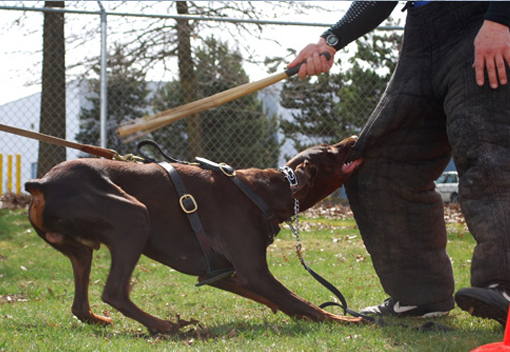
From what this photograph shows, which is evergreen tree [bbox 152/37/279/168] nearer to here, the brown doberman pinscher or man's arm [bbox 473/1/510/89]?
the brown doberman pinscher

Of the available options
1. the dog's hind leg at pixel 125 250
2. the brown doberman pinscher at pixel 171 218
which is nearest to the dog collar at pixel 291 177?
the brown doberman pinscher at pixel 171 218

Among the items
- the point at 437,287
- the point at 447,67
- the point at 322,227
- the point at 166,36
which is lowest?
the point at 322,227

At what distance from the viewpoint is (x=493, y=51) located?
8.17 feet

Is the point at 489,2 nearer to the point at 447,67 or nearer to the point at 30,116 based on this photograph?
the point at 447,67

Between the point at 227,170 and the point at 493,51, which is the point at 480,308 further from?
the point at 227,170

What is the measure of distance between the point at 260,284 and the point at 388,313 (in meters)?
0.82

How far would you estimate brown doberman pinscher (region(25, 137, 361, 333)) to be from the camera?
3.05m

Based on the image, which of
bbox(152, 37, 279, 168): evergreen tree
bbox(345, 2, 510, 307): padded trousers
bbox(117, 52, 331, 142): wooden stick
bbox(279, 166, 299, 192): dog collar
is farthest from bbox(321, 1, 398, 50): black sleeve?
bbox(152, 37, 279, 168): evergreen tree

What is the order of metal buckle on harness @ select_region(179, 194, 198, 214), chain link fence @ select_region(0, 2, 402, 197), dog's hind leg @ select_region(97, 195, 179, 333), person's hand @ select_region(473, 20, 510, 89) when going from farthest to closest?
1. chain link fence @ select_region(0, 2, 402, 197)
2. metal buckle on harness @ select_region(179, 194, 198, 214)
3. dog's hind leg @ select_region(97, 195, 179, 333)
4. person's hand @ select_region(473, 20, 510, 89)

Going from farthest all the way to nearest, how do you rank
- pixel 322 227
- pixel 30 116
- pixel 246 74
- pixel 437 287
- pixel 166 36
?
pixel 246 74 → pixel 166 36 → pixel 322 227 → pixel 30 116 → pixel 437 287

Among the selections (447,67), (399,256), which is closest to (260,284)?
(399,256)

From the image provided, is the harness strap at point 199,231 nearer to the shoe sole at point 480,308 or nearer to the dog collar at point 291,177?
the dog collar at point 291,177

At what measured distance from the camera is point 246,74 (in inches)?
456

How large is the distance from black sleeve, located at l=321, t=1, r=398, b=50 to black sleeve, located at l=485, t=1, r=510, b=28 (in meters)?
0.69
